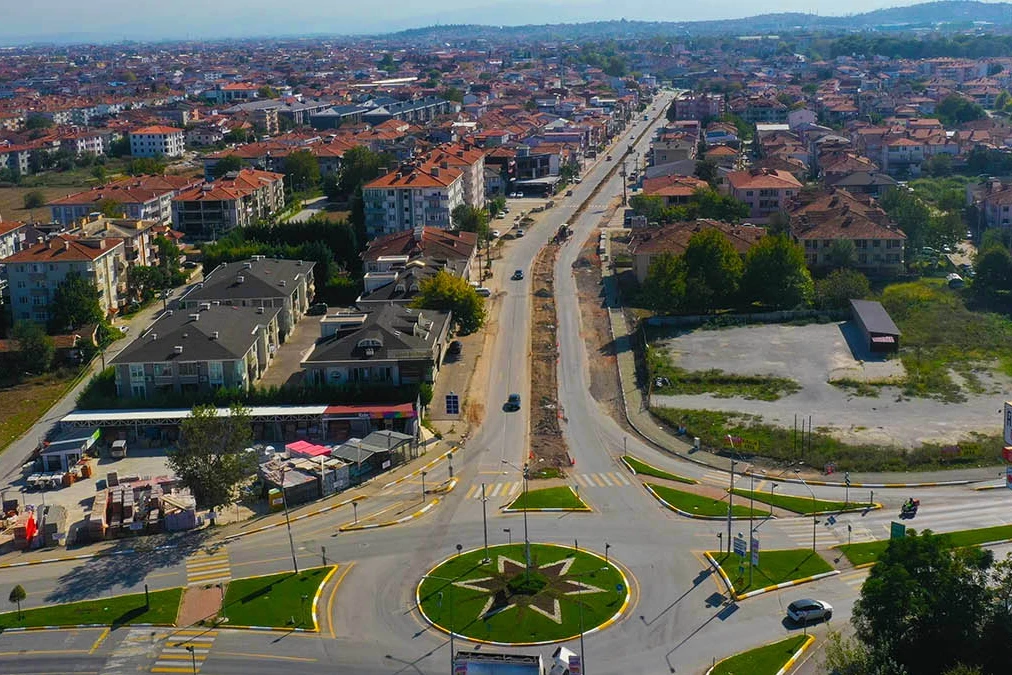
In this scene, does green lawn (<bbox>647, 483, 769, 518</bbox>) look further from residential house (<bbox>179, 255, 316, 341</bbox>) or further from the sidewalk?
residential house (<bbox>179, 255, 316, 341</bbox>)

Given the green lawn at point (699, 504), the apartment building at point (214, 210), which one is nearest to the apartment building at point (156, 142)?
the apartment building at point (214, 210)

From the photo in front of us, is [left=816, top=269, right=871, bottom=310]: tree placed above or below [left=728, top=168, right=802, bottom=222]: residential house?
below

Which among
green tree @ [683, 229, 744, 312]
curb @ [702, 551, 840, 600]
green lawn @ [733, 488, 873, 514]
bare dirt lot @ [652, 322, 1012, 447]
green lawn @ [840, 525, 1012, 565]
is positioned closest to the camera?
curb @ [702, 551, 840, 600]

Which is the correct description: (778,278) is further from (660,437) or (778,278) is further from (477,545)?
(477,545)

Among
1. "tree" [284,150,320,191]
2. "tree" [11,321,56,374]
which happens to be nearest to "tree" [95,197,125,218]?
"tree" [284,150,320,191]

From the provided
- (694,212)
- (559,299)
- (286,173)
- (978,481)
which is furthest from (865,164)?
(978,481)

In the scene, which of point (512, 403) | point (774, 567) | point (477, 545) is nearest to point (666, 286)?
point (512, 403)
